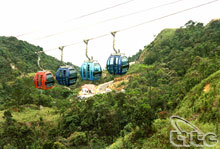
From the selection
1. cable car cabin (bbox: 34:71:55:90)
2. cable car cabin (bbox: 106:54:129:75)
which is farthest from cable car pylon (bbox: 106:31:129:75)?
cable car cabin (bbox: 34:71:55:90)

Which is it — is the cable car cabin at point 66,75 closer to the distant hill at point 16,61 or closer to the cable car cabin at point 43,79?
the cable car cabin at point 43,79

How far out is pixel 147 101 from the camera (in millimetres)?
21609

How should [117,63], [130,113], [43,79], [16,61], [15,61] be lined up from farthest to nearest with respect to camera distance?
1. [16,61]
2. [15,61]
3. [130,113]
4. [43,79]
5. [117,63]

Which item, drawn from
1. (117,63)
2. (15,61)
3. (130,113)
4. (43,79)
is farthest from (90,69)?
(15,61)

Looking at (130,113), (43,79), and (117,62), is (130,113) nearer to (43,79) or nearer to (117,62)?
(43,79)

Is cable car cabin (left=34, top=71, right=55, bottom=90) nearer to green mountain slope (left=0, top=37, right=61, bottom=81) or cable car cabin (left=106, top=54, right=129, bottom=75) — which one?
cable car cabin (left=106, top=54, right=129, bottom=75)

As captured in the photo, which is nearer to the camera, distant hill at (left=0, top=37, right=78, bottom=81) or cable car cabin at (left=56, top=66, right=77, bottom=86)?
cable car cabin at (left=56, top=66, right=77, bottom=86)

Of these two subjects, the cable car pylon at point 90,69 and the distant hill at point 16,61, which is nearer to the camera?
the cable car pylon at point 90,69

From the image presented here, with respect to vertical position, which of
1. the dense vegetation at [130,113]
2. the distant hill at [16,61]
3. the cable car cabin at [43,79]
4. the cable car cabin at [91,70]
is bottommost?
the dense vegetation at [130,113]

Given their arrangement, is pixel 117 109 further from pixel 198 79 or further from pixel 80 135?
pixel 198 79

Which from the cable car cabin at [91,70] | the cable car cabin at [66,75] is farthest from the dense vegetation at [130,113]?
the cable car cabin at [66,75]

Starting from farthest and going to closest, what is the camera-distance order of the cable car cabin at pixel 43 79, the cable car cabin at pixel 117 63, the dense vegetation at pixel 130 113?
the dense vegetation at pixel 130 113
the cable car cabin at pixel 43 79
the cable car cabin at pixel 117 63

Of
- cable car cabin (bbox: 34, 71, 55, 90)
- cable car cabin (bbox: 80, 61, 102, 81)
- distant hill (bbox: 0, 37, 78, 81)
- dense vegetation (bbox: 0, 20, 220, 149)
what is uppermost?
distant hill (bbox: 0, 37, 78, 81)

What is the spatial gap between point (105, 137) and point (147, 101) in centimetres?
485
